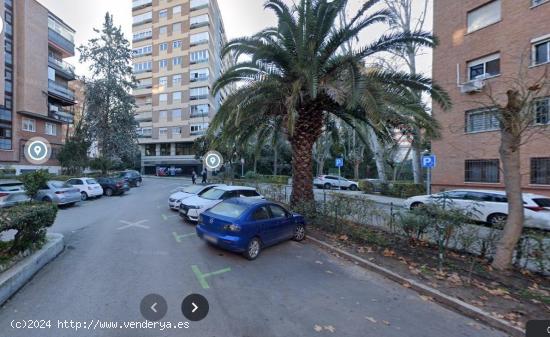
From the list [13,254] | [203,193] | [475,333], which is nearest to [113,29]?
[203,193]

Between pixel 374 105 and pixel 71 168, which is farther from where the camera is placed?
pixel 71 168

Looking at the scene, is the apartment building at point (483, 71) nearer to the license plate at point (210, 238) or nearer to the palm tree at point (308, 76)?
the palm tree at point (308, 76)

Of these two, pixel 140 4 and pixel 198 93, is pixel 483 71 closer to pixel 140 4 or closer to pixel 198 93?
pixel 198 93

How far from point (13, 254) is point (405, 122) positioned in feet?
33.4

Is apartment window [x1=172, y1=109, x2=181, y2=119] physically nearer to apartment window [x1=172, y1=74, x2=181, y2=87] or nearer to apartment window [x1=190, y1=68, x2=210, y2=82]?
apartment window [x1=172, y1=74, x2=181, y2=87]

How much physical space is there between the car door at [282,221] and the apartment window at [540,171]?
14.7m

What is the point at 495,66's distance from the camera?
14883 mm

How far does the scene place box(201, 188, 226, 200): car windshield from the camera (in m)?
9.82

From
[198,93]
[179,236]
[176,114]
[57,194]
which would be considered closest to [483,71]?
[179,236]

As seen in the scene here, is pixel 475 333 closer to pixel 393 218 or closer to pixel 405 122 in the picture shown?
pixel 393 218

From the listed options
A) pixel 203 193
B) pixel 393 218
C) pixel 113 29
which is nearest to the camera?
pixel 393 218

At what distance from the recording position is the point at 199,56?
4375cm

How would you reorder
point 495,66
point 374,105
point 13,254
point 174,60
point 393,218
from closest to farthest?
1. point 13,254
2. point 374,105
3. point 393,218
4. point 495,66
5. point 174,60

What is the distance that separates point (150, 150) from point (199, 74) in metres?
17.8
